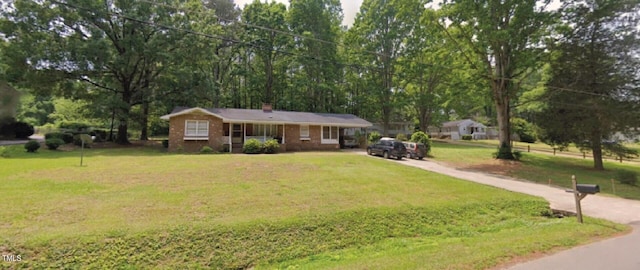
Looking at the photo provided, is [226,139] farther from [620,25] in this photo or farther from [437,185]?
[620,25]

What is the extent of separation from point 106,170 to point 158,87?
16.6 m

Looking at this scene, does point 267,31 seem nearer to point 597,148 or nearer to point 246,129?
point 246,129

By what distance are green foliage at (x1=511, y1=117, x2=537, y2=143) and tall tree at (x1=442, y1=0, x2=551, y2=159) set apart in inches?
207

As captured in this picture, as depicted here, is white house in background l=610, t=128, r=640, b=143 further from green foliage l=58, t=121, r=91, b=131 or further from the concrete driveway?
green foliage l=58, t=121, r=91, b=131

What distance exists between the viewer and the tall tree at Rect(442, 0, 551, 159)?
17250mm

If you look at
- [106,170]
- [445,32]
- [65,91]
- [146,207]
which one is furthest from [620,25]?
[65,91]

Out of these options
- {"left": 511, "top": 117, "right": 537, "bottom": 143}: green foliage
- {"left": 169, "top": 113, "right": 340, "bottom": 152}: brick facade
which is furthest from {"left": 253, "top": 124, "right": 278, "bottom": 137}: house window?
{"left": 511, "top": 117, "right": 537, "bottom": 143}: green foliage

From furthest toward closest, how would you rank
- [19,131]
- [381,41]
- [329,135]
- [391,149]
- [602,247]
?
[381,41], [329,135], [19,131], [391,149], [602,247]

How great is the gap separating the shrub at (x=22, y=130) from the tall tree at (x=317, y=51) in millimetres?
28131

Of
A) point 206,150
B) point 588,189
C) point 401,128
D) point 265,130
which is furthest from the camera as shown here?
point 401,128

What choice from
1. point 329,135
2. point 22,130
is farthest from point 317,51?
point 22,130

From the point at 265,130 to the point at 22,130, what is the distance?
76.1 ft

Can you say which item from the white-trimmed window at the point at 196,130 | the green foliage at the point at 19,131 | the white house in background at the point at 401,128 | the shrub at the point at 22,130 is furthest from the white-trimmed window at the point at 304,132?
the white house in background at the point at 401,128

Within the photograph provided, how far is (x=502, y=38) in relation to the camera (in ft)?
54.5
